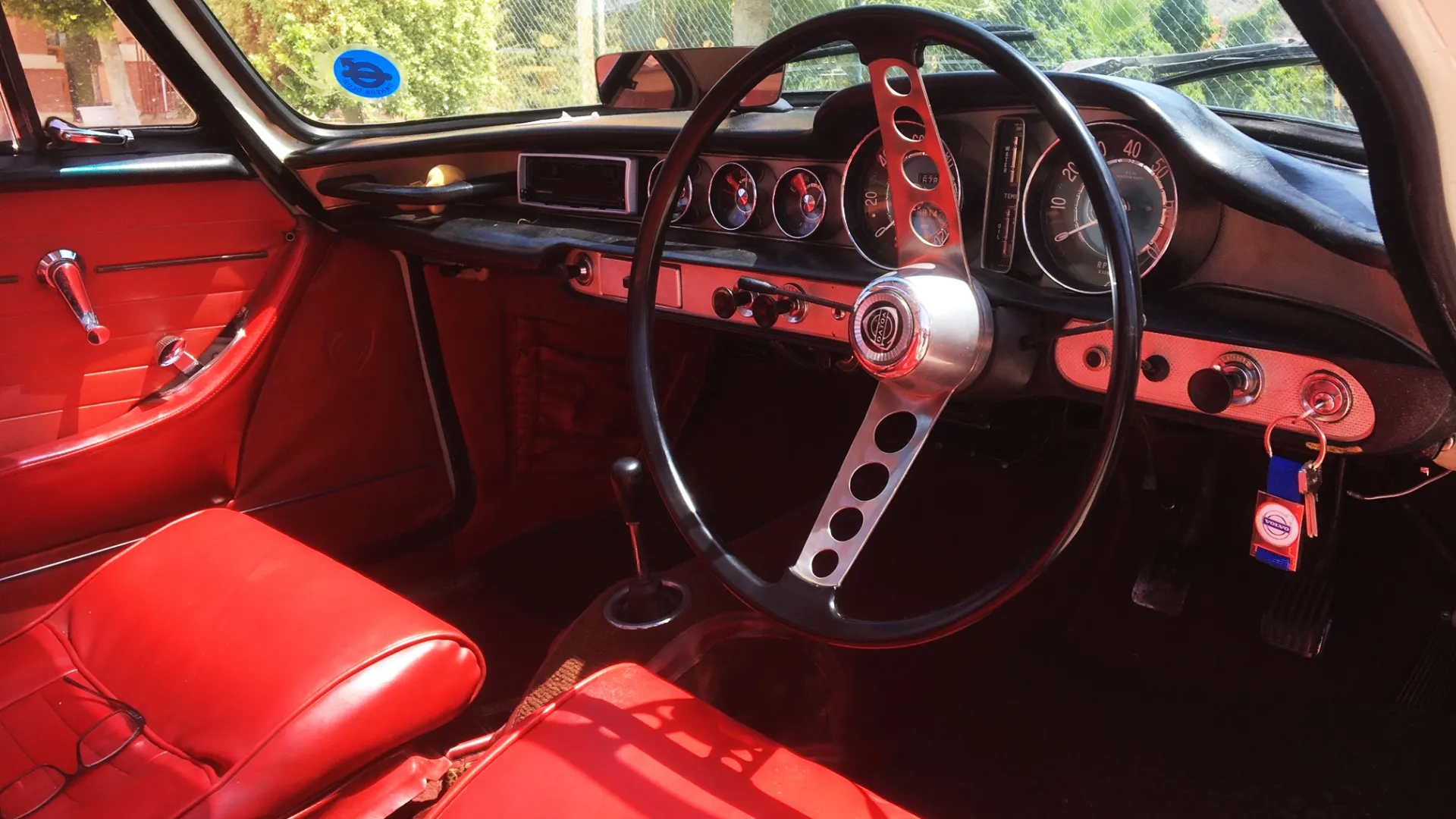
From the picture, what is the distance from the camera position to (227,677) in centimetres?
125

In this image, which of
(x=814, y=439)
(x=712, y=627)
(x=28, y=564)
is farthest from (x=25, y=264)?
(x=814, y=439)

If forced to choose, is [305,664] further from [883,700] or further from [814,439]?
[814,439]

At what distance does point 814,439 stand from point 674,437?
1.47 ft

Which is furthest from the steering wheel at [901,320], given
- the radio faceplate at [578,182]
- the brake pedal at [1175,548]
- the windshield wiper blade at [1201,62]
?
the brake pedal at [1175,548]

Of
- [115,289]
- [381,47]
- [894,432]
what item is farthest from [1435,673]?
[115,289]

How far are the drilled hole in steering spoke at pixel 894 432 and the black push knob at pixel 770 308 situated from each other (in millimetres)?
266

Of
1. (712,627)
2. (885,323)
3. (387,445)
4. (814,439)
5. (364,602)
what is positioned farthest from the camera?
(814,439)

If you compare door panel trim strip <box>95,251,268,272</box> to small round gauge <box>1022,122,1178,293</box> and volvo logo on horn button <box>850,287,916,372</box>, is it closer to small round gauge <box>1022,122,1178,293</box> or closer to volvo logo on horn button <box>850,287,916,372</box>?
volvo logo on horn button <box>850,287,916,372</box>

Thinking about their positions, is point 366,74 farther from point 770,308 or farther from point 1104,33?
point 1104,33

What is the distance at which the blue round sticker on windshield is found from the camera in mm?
2227

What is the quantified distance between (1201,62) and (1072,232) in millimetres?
361

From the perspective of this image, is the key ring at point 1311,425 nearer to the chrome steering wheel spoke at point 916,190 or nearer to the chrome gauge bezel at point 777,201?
the chrome steering wheel spoke at point 916,190

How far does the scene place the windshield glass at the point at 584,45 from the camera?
1376mm

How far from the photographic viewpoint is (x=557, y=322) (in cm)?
253
